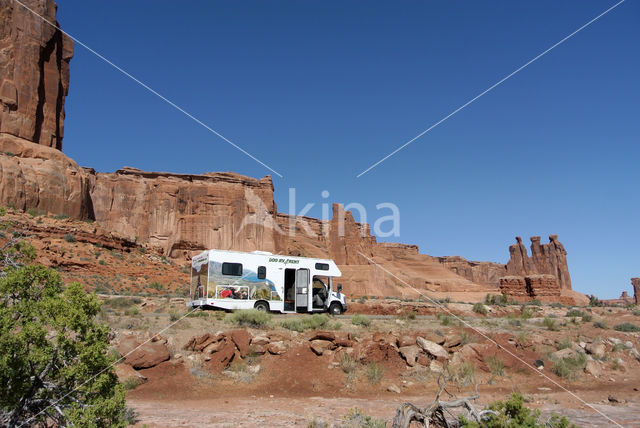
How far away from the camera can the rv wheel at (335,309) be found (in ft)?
69.0

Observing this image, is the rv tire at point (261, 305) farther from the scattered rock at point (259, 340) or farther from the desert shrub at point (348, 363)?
the desert shrub at point (348, 363)

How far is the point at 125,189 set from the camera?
77.2m

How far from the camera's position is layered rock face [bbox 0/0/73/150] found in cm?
4312

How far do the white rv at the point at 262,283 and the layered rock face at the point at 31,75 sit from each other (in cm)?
3592

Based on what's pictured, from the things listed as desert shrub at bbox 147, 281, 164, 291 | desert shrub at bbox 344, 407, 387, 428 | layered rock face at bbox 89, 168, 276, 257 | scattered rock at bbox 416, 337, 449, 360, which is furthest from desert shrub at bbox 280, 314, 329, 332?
layered rock face at bbox 89, 168, 276, 257

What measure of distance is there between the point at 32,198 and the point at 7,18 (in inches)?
847

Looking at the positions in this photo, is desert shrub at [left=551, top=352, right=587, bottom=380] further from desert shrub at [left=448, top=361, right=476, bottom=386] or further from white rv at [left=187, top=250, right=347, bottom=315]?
white rv at [left=187, top=250, right=347, bottom=315]

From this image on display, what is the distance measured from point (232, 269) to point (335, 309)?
5.74m

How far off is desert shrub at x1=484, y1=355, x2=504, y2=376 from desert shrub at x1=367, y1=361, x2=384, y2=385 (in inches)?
139

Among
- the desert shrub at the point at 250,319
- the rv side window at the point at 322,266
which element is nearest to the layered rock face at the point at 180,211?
the rv side window at the point at 322,266

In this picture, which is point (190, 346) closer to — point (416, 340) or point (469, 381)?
point (416, 340)

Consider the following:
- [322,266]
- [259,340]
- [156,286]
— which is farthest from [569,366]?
[156,286]

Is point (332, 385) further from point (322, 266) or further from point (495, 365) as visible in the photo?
point (322, 266)

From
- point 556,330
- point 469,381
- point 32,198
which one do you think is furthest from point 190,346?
point 32,198
